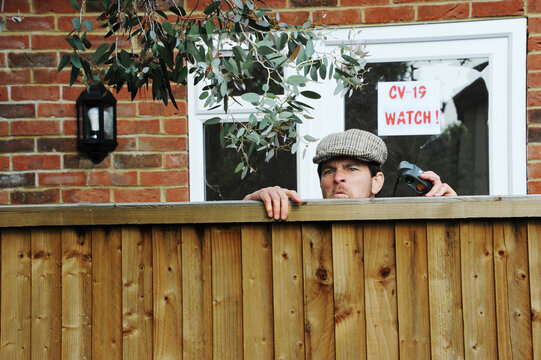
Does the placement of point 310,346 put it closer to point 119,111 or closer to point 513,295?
point 513,295

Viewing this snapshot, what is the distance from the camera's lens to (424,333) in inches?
85.4

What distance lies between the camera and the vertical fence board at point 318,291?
2191 millimetres

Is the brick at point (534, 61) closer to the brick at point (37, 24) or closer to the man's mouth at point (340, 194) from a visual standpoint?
the man's mouth at point (340, 194)

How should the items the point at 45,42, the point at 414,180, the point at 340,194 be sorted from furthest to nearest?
the point at 45,42, the point at 340,194, the point at 414,180

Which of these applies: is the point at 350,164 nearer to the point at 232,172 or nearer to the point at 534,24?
A: the point at 232,172

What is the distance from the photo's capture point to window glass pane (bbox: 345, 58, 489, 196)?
12.7 ft

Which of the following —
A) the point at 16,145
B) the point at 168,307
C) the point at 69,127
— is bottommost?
the point at 168,307

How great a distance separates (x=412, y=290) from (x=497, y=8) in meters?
2.24

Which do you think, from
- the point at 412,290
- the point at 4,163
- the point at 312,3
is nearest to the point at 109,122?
the point at 4,163

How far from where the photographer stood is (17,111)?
3.89m

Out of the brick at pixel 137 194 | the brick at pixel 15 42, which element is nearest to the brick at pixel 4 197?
the brick at pixel 137 194

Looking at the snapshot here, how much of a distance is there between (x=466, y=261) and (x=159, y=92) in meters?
1.16

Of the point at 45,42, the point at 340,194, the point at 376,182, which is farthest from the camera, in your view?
the point at 45,42

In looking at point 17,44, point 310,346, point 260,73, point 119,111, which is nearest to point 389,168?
point 260,73
